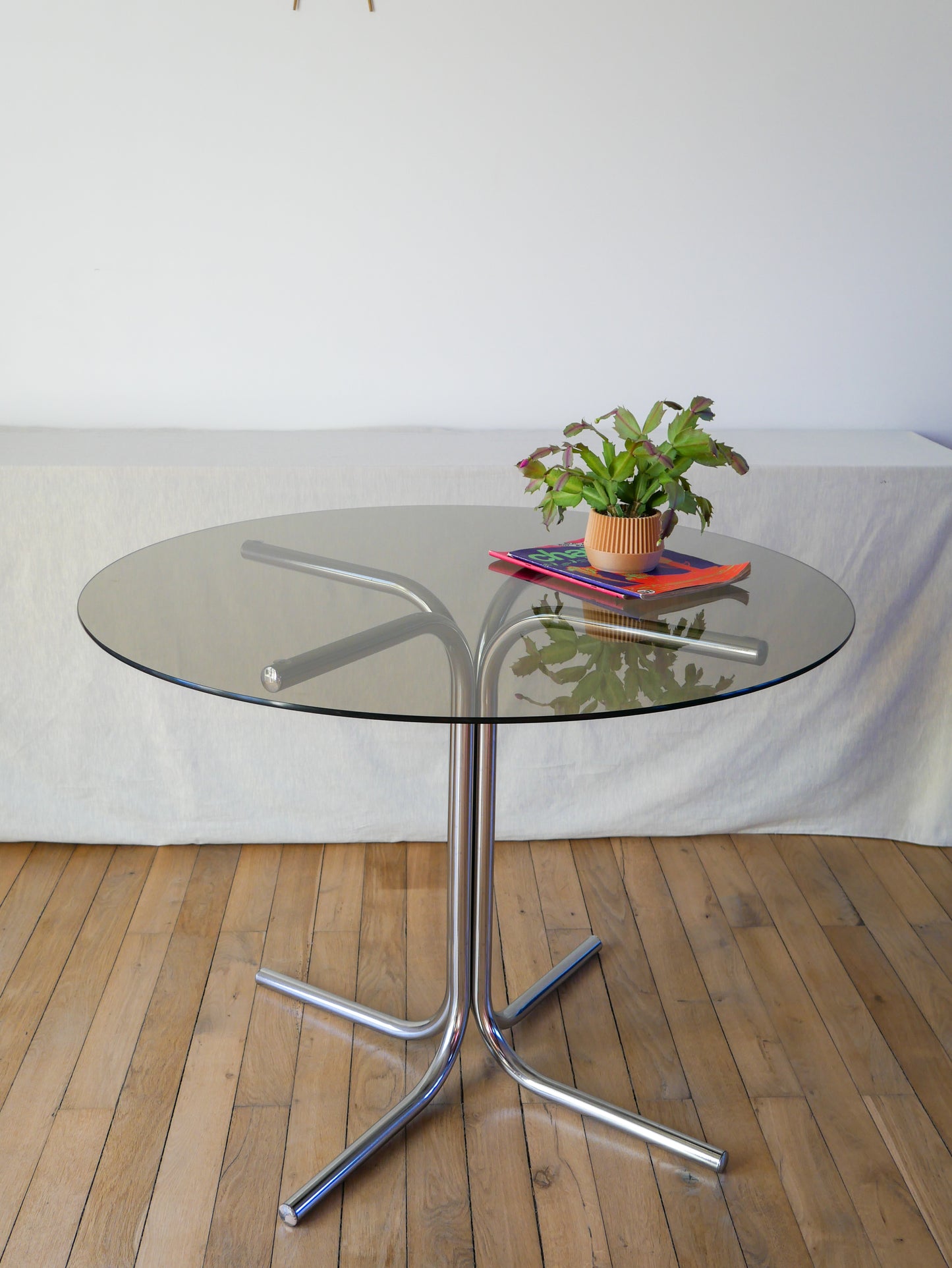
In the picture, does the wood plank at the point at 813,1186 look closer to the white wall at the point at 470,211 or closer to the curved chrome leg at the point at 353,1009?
the curved chrome leg at the point at 353,1009

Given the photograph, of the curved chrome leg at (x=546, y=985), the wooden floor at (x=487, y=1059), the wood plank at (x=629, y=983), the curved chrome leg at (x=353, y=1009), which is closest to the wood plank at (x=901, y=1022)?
the wooden floor at (x=487, y=1059)

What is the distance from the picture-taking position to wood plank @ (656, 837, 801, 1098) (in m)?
1.70

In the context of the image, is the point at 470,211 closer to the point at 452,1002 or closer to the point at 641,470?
the point at 641,470

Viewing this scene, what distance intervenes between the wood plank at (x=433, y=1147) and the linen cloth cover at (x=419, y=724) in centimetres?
41

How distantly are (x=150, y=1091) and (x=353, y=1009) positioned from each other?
1.10 feet

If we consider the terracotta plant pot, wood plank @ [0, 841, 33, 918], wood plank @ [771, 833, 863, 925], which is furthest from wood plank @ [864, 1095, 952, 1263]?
wood plank @ [0, 841, 33, 918]

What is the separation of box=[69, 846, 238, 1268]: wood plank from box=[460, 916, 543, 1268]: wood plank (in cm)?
44

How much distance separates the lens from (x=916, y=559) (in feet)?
7.34

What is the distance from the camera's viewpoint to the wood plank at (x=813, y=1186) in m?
1.39

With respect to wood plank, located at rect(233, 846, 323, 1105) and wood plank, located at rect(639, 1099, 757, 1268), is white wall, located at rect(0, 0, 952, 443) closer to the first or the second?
wood plank, located at rect(233, 846, 323, 1105)

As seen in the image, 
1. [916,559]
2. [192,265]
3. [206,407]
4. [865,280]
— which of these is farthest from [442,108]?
[916,559]

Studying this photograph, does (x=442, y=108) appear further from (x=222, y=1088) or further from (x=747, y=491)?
(x=222, y=1088)

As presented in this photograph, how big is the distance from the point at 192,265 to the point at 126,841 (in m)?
1.25

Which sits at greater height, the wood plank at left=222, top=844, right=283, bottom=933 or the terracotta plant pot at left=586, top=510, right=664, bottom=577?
the terracotta plant pot at left=586, top=510, right=664, bottom=577
